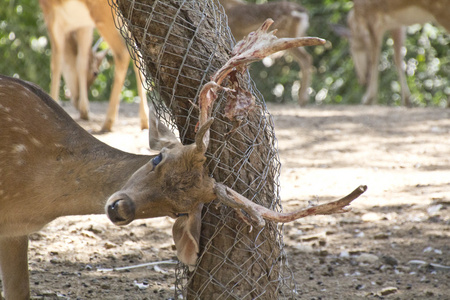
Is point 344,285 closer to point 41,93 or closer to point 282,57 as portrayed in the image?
point 41,93

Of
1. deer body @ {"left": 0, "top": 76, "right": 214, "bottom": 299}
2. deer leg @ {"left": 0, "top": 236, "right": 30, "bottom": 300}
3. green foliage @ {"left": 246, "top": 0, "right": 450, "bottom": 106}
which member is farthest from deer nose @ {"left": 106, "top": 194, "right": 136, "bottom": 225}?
green foliage @ {"left": 246, "top": 0, "right": 450, "bottom": 106}

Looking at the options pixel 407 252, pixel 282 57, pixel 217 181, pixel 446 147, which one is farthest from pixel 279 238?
pixel 282 57

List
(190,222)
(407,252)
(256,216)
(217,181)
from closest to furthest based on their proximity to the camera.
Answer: (256,216) → (190,222) → (217,181) → (407,252)

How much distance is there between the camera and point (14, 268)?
3.21 metres

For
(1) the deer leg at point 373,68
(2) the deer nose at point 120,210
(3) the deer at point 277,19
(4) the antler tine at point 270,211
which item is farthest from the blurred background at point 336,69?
(4) the antler tine at point 270,211

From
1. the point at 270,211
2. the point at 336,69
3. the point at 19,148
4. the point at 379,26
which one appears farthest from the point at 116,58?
the point at 336,69

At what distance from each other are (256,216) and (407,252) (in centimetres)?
193

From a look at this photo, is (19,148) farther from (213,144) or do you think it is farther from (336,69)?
(336,69)

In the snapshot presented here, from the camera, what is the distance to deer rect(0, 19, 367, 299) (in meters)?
2.58

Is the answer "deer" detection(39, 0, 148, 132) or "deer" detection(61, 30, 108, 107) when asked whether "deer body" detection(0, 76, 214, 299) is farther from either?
"deer" detection(61, 30, 108, 107)

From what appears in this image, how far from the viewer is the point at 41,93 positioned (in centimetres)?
327

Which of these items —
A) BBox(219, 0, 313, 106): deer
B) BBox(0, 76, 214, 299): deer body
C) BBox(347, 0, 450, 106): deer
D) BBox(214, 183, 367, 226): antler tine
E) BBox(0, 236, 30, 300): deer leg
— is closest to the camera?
BBox(214, 183, 367, 226): antler tine

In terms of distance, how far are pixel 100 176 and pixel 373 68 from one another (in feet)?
24.9

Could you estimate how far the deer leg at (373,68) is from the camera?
9633mm
